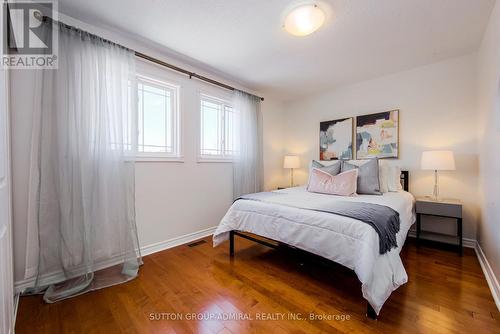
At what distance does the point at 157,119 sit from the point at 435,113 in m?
3.59

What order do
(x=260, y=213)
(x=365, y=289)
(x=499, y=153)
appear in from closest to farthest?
(x=365, y=289)
(x=499, y=153)
(x=260, y=213)

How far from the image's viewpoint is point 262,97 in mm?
3926

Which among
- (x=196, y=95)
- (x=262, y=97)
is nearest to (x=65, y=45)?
(x=196, y=95)

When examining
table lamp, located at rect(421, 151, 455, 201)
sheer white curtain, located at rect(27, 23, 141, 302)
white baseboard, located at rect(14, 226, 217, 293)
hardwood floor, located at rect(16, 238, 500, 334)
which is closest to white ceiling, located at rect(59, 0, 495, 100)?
sheer white curtain, located at rect(27, 23, 141, 302)

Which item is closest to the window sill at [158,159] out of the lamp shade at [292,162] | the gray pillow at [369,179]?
the lamp shade at [292,162]

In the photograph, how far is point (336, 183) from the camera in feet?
8.47

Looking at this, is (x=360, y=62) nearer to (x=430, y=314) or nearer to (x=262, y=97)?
(x=262, y=97)

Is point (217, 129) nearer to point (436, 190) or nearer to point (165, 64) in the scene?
point (165, 64)

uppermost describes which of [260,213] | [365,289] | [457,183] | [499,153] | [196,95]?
[196,95]

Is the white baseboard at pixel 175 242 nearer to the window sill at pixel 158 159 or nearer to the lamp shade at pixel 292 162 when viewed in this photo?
the window sill at pixel 158 159

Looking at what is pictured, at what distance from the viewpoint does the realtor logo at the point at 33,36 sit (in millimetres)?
A: 1594

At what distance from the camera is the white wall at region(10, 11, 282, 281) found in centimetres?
165

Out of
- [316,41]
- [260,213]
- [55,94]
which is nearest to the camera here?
[55,94]

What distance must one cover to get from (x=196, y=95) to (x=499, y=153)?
305 cm
